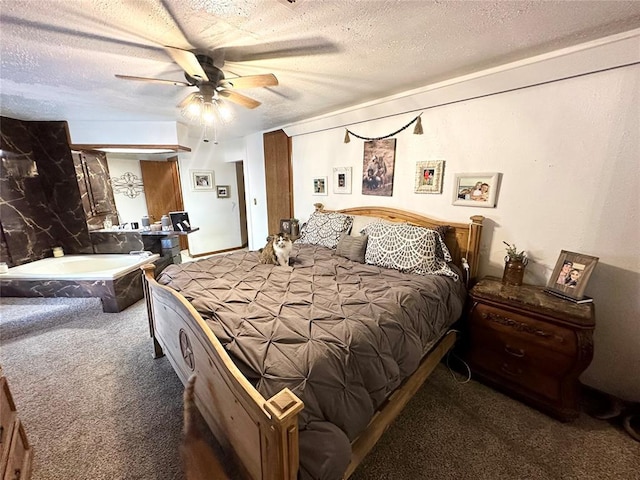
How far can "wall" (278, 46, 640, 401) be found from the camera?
163cm

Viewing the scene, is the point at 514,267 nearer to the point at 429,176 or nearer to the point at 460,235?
the point at 460,235

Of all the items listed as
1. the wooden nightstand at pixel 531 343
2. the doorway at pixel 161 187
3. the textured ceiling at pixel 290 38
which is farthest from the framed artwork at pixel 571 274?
the doorway at pixel 161 187

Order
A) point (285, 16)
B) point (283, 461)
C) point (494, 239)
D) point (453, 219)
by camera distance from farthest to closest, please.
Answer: point (453, 219) → point (494, 239) → point (285, 16) → point (283, 461)

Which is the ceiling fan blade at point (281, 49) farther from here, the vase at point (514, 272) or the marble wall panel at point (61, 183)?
the marble wall panel at point (61, 183)

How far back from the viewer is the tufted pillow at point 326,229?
2816mm

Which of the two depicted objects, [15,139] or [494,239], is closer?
[494,239]

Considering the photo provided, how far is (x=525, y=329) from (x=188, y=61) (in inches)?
102

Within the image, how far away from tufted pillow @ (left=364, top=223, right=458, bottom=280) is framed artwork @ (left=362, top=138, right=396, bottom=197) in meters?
0.68

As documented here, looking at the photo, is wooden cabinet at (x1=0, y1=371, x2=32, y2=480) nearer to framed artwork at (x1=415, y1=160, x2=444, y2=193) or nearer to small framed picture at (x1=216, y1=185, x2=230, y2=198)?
framed artwork at (x1=415, y1=160, x2=444, y2=193)

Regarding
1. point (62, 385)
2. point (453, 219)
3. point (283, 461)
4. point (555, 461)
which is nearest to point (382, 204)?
point (453, 219)

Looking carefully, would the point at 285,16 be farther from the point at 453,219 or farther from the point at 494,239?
the point at 494,239

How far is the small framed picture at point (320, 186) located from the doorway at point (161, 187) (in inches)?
122

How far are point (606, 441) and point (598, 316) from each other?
731mm

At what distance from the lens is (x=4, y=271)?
10.3 feet
